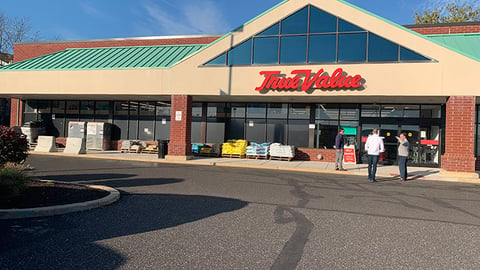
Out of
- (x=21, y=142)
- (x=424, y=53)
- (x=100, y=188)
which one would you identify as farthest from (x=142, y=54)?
(x=424, y=53)

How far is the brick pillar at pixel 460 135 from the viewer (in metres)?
12.9

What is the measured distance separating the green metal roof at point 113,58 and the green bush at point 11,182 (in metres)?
12.2

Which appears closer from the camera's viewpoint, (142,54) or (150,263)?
(150,263)

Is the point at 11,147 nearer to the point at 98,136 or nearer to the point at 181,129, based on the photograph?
the point at 181,129

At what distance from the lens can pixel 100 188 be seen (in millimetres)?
7508

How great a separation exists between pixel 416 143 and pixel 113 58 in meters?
19.0

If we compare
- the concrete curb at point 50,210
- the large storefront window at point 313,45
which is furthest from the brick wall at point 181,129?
the concrete curb at point 50,210

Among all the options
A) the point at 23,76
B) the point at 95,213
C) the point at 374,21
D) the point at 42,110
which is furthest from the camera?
the point at 42,110

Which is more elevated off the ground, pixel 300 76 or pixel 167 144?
pixel 300 76

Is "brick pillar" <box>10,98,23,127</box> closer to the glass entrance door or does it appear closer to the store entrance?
the glass entrance door

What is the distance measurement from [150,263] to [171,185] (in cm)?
531

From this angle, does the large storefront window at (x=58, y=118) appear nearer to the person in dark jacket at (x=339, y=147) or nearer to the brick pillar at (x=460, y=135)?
the person in dark jacket at (x=339, y=147)

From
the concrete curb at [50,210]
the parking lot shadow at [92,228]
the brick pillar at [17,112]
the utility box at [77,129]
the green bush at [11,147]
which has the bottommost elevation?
the parking lot shadow at [92,228]

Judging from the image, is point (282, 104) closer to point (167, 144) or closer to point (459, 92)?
point (167, 144)
